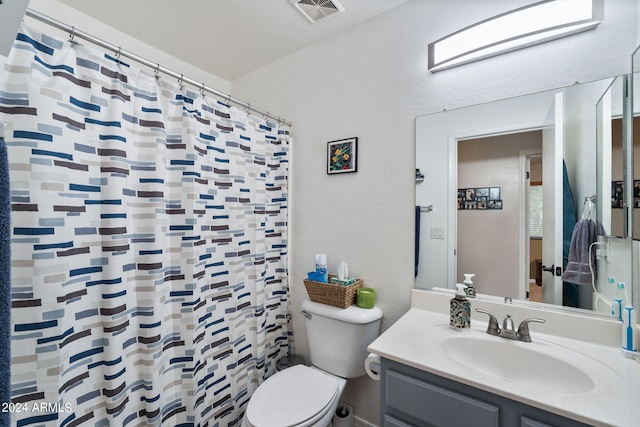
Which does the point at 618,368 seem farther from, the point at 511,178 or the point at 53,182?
the point at 53,182

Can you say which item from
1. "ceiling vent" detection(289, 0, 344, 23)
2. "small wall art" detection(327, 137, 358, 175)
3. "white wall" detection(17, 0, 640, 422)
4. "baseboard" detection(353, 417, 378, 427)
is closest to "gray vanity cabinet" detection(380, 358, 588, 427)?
"white wall" detection(17, 0, 640, 422)

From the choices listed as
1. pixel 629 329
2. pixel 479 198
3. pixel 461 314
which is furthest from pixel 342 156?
pixel 629 329

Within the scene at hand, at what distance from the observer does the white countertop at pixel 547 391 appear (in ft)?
A: 2.31

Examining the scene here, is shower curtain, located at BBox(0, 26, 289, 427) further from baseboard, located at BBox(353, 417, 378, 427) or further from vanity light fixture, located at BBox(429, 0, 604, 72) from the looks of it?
vanity light fixture, located at BBox(429, 0, 604, 72)

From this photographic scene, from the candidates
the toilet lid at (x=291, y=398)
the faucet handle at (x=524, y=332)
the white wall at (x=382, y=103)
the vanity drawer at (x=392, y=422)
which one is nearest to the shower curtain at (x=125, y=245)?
the toilet lid at (x=291, y=398)

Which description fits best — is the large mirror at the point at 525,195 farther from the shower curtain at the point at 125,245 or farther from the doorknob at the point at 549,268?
the shower curtain at the point at 125,245

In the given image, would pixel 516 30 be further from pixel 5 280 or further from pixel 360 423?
pixel 360 423

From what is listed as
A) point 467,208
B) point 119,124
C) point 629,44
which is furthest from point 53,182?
point 629,44

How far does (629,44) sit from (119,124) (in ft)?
6.50

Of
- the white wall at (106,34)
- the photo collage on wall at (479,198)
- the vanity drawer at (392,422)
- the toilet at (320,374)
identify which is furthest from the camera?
the white wall at (106,34)

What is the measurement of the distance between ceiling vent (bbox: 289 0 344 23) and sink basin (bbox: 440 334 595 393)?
1.78 metres

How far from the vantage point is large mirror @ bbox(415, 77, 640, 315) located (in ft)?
3.46

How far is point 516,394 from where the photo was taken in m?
0.77

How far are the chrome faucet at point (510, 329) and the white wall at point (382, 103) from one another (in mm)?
419
